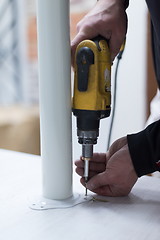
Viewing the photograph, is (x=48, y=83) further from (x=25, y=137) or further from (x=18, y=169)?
(x=25, y=137)

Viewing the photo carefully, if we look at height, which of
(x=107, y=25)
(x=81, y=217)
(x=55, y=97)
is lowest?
(x=81, y=217)

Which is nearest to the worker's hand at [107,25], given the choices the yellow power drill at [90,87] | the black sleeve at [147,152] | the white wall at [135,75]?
the yellow power drill at [90,87]

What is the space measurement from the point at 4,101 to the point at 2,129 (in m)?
0.45

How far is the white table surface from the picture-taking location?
0.58m

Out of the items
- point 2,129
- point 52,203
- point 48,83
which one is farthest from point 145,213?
point 2,129

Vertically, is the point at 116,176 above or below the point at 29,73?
below

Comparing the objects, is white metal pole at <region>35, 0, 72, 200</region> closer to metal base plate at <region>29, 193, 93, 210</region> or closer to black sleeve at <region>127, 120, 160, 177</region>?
metal base plate at <region>29, 193, 93, 210</region>

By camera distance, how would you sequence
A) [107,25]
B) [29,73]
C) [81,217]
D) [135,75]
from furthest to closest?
[29,73]
[135,75]
[107,25]
[81,217]

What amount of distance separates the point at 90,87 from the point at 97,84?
0.01 m

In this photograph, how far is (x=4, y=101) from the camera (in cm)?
275

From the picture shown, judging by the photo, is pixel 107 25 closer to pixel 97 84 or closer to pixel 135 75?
pixel 97 84

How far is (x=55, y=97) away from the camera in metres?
0.68

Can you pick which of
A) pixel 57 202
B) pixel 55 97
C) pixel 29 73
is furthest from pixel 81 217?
pixel 29 73

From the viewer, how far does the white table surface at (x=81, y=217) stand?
0.58 m
